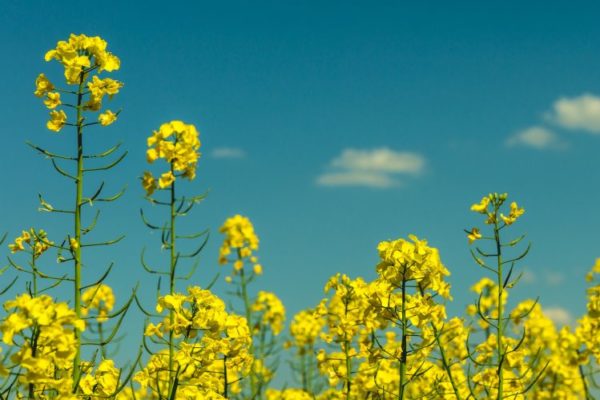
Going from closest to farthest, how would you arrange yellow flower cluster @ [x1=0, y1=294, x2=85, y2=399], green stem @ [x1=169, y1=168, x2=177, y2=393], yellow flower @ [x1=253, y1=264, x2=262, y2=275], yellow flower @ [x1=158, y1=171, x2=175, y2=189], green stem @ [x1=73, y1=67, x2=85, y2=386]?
yellow flower cluster @ [x1=0, y1=294, x2=85, y2=399] → green stem @ [x1=73, y1=67, x2=85, y2=386] → green stem @ [x1=169, y1=168, x2=177, y2=393] → yellow flower @ [x1=158, y1=171, x2=175, y2=189] → yellow flower @ [x1=253, y1=264, x2=262, y2=275]

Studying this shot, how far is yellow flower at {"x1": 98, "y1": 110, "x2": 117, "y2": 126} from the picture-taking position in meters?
4.46

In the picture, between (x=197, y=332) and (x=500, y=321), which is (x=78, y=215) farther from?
(x=500, y=321)

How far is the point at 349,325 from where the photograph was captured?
5832 mm

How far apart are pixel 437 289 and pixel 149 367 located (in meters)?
1.81

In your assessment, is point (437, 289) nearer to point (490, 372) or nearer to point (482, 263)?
point (482, 263)

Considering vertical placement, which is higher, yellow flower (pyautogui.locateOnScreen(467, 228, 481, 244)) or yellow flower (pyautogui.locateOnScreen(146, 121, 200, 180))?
yellow flower (pyautogui.locateOnScreen(146, 121, 200, 180))

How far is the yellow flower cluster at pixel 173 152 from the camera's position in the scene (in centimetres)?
529

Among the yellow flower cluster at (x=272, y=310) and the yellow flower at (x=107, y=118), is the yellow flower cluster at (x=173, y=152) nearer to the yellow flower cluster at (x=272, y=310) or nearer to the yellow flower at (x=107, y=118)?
the yellow flower at (x=107, y=118)

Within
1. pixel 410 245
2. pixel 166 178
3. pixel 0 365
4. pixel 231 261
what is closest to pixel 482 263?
pixel 410 245

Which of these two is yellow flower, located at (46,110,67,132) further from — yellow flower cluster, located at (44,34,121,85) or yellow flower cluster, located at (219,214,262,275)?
yellow flower cluster, located at (219,214,262,275)

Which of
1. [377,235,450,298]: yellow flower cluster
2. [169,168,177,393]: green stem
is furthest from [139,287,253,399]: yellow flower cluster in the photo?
[377,235,450,298]: yellow flower cluster

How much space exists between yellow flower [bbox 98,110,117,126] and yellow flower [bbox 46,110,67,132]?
0.21 metres

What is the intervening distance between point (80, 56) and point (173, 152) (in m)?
1.06

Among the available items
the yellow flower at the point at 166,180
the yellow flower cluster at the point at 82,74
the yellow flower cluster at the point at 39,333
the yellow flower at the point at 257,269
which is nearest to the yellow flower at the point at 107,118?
the yellow flower cluster at the point at 82,74
